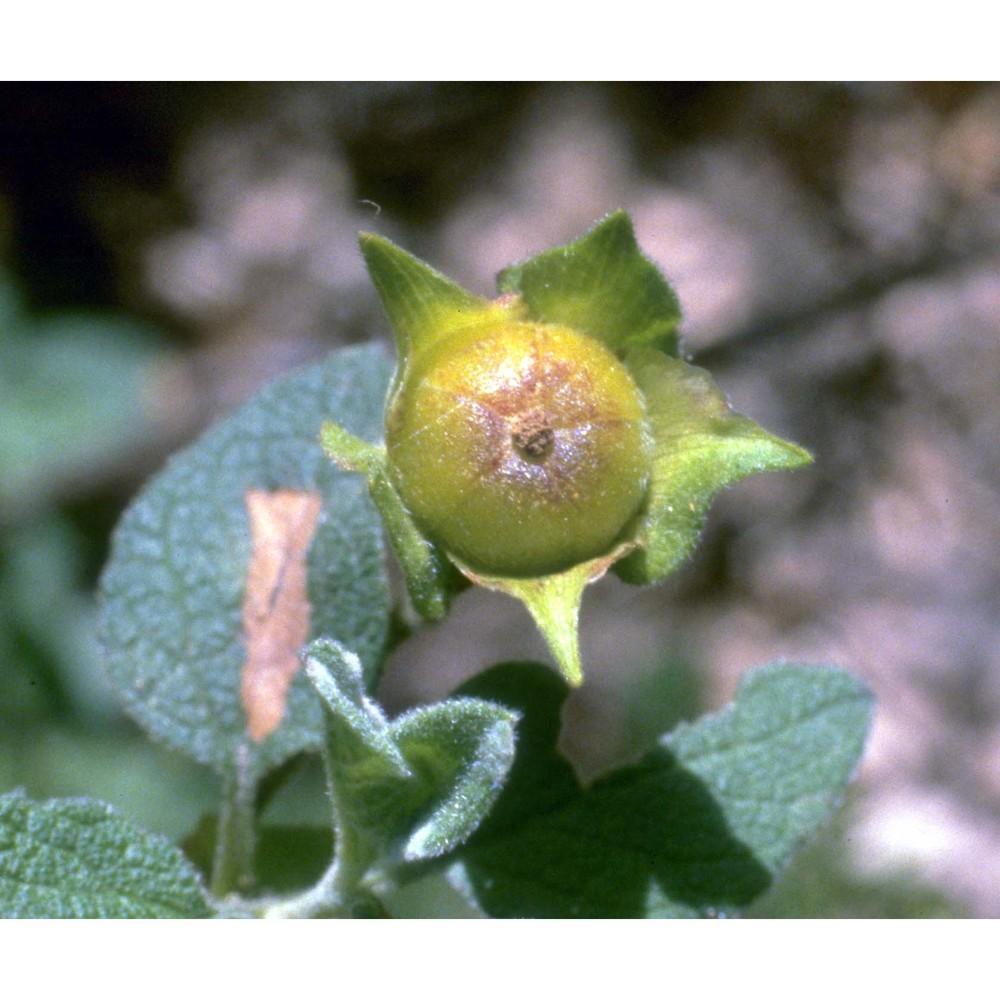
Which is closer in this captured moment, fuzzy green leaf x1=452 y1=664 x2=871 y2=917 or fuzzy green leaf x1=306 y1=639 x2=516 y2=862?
fuzzy green leaf x1=306 y1=639 x2=516 y2=862

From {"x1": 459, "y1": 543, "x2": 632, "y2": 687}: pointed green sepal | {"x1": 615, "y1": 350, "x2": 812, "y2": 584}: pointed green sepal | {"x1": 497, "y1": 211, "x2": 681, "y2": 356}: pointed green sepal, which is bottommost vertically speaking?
{"x1": 459, "y1": 543, "x2": 632, "y2": 687}: pointed green sepal

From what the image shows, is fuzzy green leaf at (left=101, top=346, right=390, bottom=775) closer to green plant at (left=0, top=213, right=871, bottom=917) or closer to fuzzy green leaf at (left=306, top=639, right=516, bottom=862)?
green plant at (left=0, top=213, right=871, bottom=917)

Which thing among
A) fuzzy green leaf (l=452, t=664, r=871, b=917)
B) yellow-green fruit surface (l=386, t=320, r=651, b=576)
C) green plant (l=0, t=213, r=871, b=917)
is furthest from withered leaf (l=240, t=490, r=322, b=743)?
yellow-green fruit surface (l=386, t=320, r=651, b=576)

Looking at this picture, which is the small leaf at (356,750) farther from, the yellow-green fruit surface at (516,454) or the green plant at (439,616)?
the yellow-green fruit surface at (516,454)

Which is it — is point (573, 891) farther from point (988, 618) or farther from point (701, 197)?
point (701, 197)

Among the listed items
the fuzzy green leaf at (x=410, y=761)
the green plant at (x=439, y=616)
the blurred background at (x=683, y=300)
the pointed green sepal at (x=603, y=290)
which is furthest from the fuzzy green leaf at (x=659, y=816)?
the blurred background at (x=683, y=300)

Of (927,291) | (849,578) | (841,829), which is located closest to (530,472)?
(841,829)
